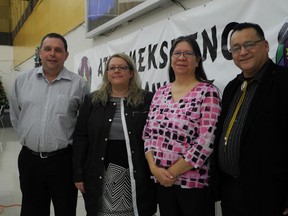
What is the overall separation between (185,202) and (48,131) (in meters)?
0.97

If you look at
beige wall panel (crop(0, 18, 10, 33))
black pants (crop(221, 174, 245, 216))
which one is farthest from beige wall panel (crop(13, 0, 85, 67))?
black pants (crop(221, 174, 245, 216))

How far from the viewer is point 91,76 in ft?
13.2

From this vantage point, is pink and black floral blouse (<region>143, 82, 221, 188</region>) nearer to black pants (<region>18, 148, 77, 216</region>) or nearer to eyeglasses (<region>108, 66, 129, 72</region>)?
eyeglasses (<region>108, 66, 129, 72</region>)

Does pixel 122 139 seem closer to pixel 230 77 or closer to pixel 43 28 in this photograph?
pixel 230 77

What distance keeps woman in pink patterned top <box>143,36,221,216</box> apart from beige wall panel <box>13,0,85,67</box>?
338 centimetres

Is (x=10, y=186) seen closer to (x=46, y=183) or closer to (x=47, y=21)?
(x=46, y=183)

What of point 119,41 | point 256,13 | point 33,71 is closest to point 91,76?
point 119,41

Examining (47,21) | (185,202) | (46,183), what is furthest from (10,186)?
(47,21)

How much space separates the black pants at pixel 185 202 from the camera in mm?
1486

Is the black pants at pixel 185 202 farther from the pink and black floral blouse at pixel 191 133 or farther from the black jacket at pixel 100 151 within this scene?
the black jacket at pixel 100 151

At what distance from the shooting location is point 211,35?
83.8 inches

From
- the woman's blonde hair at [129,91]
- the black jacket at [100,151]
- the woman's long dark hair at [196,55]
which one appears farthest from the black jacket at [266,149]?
the woman's blonde hair at [129,91]

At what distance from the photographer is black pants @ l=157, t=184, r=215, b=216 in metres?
1.49

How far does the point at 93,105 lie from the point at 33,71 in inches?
22.5
